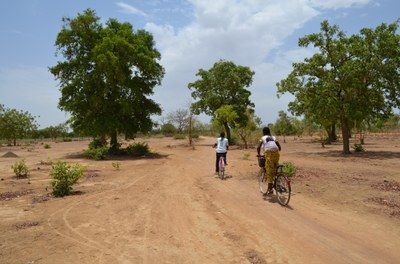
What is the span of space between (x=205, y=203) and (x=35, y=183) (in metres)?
8.78

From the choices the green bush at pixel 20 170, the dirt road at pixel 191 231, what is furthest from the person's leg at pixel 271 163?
the green bush at pixel 20 170

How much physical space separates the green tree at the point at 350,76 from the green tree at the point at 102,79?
11.5 metres

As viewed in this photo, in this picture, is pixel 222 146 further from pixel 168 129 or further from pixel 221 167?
pixel 168 129

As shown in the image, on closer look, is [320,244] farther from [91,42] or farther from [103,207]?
[91,42]

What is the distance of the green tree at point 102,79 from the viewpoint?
104 ft

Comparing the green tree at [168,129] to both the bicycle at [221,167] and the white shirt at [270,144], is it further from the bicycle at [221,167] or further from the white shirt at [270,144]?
the white shirt at [270,144]

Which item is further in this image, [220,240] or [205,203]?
[205,203]

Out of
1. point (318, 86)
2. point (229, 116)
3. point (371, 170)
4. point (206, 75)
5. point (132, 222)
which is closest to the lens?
point (132, 222)

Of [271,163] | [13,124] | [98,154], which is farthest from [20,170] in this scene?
[13,124]

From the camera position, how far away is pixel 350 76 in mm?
26156

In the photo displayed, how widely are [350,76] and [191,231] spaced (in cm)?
2075

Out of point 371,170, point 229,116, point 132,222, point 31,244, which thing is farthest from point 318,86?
point 31,244

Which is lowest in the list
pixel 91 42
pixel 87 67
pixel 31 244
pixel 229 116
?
pixel 31 244

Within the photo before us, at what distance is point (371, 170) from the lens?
18.2 metres
